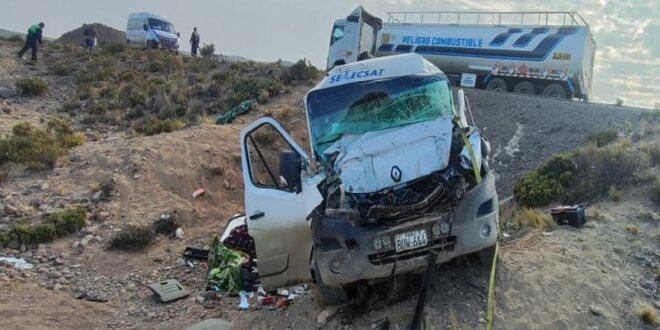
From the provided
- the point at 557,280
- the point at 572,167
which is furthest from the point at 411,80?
the point at 572,167

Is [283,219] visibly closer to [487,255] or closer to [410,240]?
[410,240]

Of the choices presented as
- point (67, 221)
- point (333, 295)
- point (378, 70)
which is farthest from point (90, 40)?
point (333, 295)

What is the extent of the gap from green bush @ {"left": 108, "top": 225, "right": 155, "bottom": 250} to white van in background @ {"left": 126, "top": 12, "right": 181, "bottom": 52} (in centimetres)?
2641

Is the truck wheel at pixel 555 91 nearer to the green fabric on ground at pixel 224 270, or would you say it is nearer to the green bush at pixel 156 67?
the green fabric on ground at pixel 224 270

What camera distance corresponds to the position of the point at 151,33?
33094 millimetres

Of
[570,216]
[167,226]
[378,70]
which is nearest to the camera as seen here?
[378,70]

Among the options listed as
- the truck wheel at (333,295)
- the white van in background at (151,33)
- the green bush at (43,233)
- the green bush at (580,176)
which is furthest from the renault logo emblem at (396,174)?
the white van in background at (151,33)

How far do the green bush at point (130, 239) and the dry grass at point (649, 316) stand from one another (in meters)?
7.30

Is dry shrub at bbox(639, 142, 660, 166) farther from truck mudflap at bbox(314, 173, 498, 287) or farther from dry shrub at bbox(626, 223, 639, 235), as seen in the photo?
truck mudflap at bbox(314, 173, 498, 287)

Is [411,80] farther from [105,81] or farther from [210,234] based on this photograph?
[105,81]

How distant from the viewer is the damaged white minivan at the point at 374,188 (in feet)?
15.6

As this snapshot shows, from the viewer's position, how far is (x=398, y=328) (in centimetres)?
497

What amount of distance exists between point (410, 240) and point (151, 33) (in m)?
31.9

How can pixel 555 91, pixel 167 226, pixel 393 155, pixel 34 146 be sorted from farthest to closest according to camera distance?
pixel 555 91 < pixel 34 146 < pixel 167 226 < pixel 393 155
